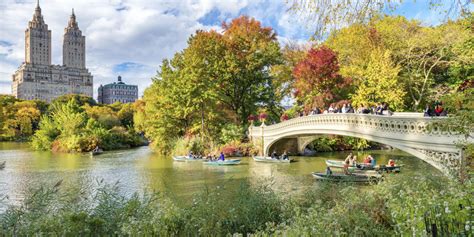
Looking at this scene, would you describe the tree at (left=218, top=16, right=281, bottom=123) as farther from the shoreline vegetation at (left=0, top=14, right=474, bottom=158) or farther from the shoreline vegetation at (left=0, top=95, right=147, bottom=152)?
the shoreline vegetation at (left=0, top=95, right=147, bottom=152)

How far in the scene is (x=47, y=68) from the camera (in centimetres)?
12775

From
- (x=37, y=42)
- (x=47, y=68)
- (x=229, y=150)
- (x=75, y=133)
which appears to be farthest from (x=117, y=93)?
(x=229, y=150)

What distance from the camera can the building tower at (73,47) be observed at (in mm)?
137625

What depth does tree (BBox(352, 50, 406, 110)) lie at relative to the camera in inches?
1004

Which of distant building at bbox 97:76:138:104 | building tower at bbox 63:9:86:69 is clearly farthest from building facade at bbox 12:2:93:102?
distant building at bbox 97:76:138:104

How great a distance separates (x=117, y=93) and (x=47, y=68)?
26137 millimetres

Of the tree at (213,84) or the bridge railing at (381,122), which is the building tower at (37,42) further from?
the bridge railing at (381,122)

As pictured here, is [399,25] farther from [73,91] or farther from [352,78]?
[73,91]

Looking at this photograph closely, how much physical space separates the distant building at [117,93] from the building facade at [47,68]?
9.13 meters

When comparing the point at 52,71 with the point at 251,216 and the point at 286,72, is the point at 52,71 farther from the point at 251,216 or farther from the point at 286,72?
the point at 251,216

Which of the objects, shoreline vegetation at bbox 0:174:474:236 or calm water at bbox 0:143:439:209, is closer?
shoreline vegetation at bbox 0:174:474:236

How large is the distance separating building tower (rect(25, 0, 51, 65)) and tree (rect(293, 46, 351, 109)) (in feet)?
412

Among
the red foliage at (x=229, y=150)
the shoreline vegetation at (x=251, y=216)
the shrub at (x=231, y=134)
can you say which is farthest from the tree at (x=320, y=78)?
the shoreline vegetation at (x=251, y=216)

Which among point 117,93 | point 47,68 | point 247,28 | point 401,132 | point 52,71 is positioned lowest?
point 401,132
